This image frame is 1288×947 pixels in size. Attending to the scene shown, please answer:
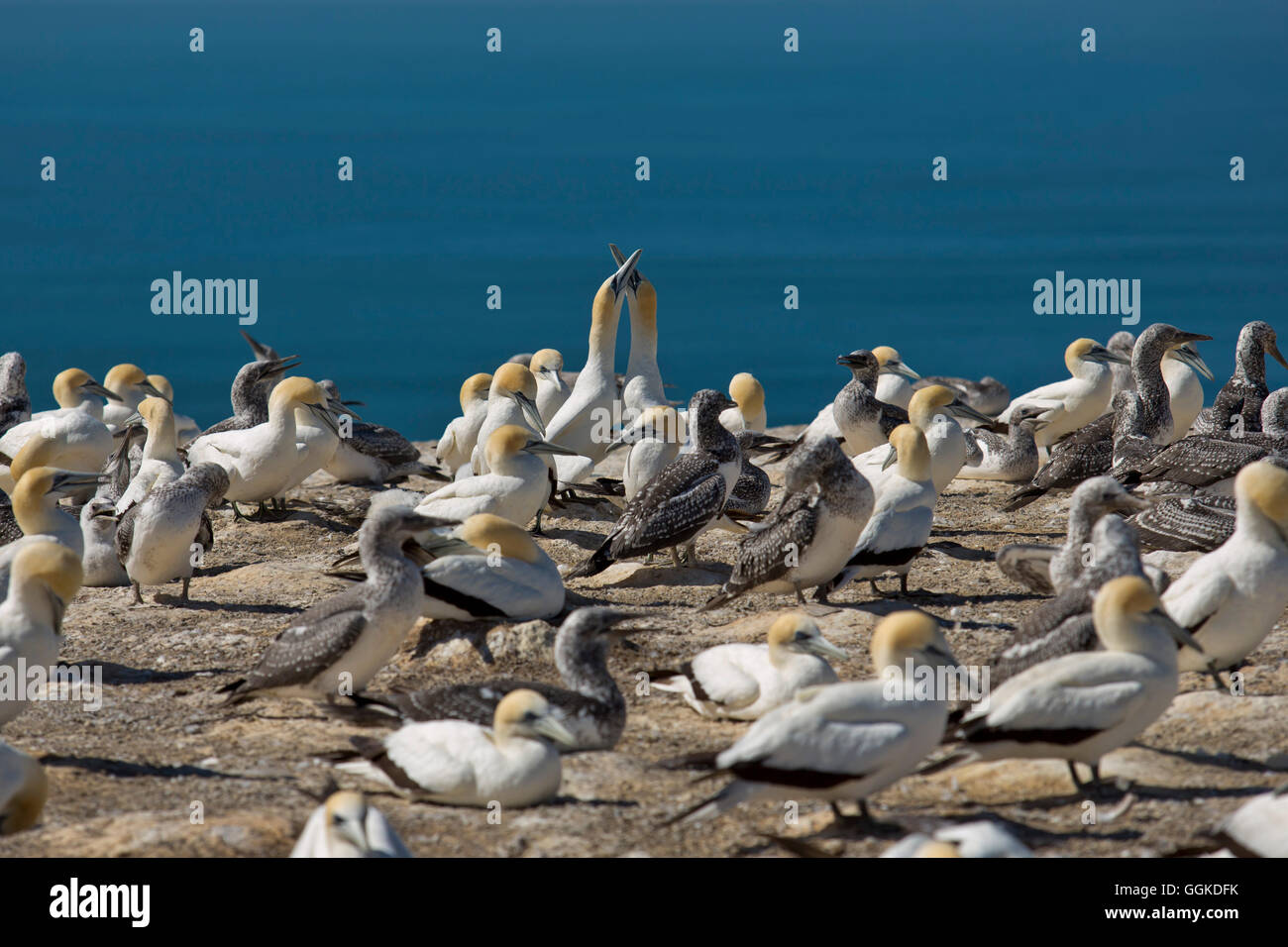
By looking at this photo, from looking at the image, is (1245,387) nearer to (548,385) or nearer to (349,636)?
(548,385)

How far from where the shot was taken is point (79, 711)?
7164 millimetres

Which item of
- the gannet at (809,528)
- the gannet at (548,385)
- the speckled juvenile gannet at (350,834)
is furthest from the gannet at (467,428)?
the speckled juvenile gannet at (350,834)

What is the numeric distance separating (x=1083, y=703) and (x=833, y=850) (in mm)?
1046

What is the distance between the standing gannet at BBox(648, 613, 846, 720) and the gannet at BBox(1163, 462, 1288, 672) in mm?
1561

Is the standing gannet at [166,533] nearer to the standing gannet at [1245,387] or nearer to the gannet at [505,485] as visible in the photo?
the gannet at [505,485]

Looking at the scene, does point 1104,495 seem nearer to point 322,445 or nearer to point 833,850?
point 833,850

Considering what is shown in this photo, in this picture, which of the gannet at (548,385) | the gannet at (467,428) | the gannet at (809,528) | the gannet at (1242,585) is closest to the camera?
the gannet at (1242,585)

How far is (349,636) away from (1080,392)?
832 centimetres

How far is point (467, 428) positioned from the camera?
11969 mm

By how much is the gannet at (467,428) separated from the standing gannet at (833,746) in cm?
664

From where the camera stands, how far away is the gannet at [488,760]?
559 cm

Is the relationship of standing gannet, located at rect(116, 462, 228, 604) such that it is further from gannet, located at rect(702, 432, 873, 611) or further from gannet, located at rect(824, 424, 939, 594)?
gannet, located at rect(824, 424, 939, 594)
